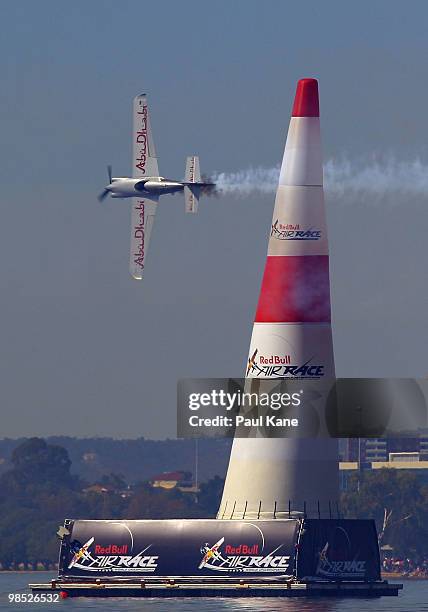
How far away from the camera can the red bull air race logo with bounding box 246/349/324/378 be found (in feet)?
314

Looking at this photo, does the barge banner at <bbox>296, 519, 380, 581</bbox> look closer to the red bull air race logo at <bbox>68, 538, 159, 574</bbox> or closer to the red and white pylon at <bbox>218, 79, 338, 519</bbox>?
the red and white pylon at <bbox>218, 79, 338, 519</bbox>

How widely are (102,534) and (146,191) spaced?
1610 cm

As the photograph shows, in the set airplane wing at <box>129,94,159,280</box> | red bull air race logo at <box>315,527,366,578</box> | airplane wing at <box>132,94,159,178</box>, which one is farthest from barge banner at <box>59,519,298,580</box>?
airplane wing at <box>132,94,159,178</box>

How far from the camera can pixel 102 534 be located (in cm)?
9938

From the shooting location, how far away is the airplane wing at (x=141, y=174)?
100375 mm

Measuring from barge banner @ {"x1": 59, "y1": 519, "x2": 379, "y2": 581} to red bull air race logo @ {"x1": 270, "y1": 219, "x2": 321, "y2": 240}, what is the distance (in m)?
12.8

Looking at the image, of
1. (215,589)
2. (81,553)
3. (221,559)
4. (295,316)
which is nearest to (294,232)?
(295,316)

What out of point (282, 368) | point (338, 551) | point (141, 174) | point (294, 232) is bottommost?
point (338, 551)

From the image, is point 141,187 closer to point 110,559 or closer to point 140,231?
point 140,231

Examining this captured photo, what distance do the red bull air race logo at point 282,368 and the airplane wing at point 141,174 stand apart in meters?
8.07

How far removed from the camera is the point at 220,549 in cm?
9744

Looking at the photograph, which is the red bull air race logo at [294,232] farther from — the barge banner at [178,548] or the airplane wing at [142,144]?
the barge banner at [178,548]

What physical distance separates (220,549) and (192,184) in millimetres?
16837

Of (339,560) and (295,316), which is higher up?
(295,316)
